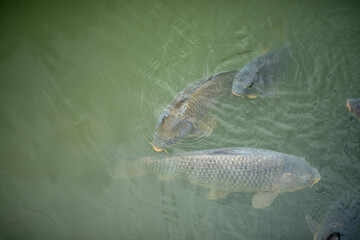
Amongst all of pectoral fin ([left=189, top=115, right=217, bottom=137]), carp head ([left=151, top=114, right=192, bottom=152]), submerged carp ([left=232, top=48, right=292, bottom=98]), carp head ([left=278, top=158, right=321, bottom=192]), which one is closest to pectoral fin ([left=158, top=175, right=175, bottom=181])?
carp head ([left=151, top=114, right=192, bottom=152])

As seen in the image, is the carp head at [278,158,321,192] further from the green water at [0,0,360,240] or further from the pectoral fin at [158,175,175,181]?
the pectoral fin at [158,175,175,181]

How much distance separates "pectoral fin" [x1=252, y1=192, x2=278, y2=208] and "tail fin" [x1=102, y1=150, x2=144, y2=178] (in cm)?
105

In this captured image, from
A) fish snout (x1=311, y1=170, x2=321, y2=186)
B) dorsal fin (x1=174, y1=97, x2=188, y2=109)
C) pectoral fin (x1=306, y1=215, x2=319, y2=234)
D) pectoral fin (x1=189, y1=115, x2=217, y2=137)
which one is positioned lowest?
pectoral fin (x1=306, y1=215, x2=319, y2=234)

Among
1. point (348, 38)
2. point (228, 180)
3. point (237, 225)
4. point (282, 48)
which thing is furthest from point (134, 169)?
point (348, 38)

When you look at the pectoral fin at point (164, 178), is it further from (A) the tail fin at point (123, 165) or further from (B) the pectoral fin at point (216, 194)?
(B) the pectoral fin at point (216, 194)

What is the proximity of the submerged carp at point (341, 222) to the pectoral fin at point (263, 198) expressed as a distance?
Answer: 0.35 meters

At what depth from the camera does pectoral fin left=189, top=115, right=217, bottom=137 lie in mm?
2678

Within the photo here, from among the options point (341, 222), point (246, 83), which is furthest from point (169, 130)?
point (341, 222)

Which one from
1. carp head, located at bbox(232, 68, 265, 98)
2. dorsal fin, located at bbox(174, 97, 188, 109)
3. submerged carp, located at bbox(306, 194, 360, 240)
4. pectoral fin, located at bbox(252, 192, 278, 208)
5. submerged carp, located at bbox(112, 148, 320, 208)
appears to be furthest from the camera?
carp head, located at bbox(232, 68, 265, 98)

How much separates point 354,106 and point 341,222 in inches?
42.6

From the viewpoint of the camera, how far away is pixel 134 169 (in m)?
2.64

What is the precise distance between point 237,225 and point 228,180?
484 mm

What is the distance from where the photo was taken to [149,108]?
117 inches

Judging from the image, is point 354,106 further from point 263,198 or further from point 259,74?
point 263,198
